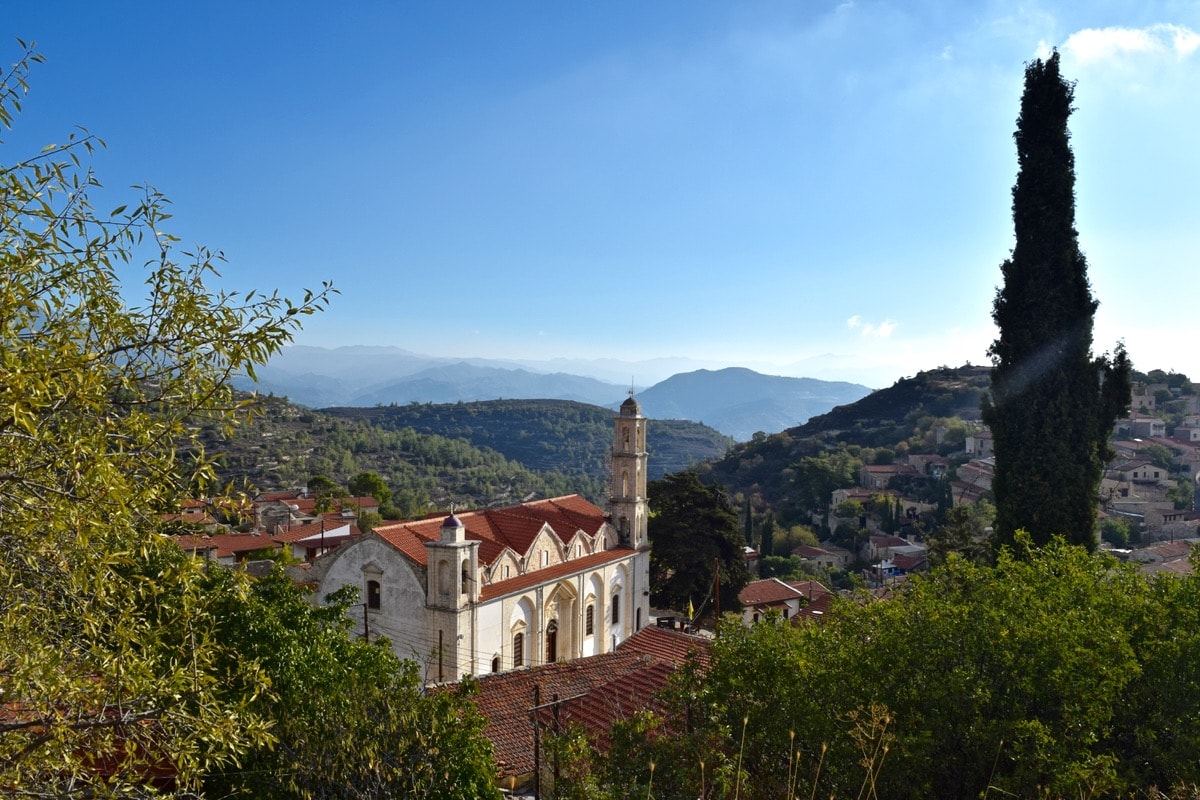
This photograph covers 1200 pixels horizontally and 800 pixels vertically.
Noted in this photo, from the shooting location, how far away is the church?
1895cm

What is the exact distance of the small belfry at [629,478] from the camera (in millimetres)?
28000

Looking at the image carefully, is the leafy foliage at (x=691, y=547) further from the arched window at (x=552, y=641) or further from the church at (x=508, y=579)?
the arched window at (x=552, y=641)

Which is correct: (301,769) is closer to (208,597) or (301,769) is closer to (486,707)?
(208,597)

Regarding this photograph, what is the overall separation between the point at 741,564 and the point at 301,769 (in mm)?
28723

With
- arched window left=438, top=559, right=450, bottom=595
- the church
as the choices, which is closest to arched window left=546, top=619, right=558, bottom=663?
the church

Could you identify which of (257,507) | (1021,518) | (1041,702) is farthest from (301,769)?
(257,507)

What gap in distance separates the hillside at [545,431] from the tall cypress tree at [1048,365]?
126 metres

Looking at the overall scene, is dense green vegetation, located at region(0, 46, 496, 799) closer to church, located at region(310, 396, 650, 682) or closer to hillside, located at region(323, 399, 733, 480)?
church, located at region(310, 396, 650, 682)

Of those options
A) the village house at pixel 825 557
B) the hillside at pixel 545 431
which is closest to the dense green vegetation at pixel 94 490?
the village house at pixel 825 557

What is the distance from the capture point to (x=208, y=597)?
5.27m

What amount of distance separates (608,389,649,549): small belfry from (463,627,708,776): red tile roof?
7965 mm

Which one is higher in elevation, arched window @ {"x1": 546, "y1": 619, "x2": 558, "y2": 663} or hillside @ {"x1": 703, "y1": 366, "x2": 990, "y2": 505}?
hillside @ {"x1": 703, "y1": 366, "x2": 990, "y2": 505}

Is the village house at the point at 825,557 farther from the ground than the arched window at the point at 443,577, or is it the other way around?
the arched window at the point at 443,577

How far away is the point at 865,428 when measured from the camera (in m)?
96.4
